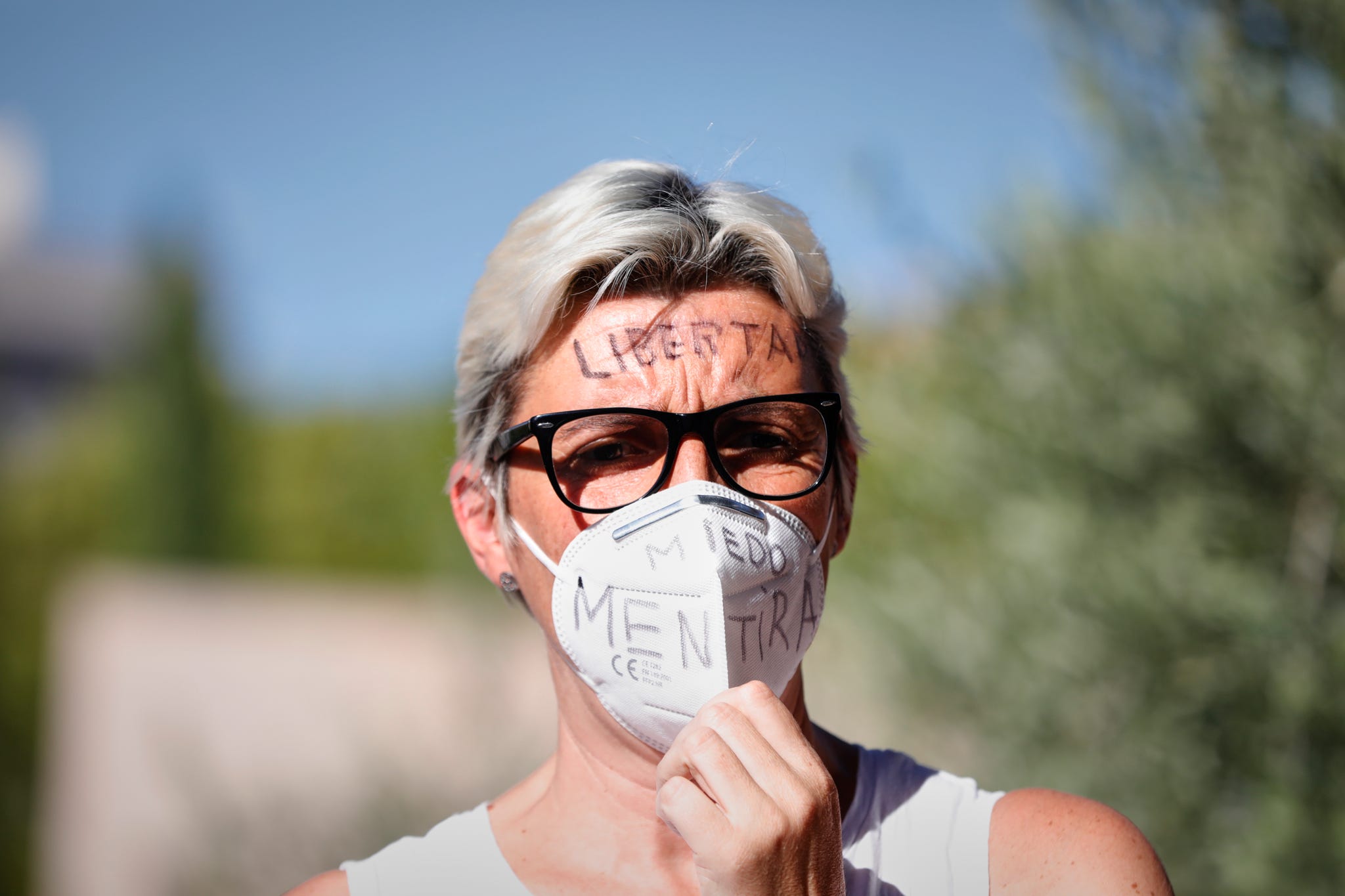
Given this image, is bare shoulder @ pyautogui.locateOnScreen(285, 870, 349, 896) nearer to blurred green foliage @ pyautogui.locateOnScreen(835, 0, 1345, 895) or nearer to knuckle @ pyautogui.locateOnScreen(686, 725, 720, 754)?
knuckle @ pyautogui.locateOnScreen(686, 725, 720, 754)

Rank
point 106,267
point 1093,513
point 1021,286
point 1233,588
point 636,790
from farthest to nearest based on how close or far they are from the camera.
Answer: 1. point 106,267
2. point 1021,286
3. point 1093,513
4. point 1233,588
5. point 636,790

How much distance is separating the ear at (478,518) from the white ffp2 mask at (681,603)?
0.82 ft

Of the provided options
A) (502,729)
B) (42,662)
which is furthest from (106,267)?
(502,729)

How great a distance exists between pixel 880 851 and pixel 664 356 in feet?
3.02

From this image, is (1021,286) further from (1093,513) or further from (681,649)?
(681,649)

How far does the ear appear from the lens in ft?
6.22

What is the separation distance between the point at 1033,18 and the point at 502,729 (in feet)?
20.7

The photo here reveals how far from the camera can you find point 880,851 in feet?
5.38

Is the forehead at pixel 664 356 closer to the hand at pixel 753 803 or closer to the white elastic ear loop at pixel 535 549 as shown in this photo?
the white elastic ear loop at pixel 535 549

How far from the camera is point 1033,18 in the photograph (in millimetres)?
4016

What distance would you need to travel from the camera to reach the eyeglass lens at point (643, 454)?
5.53 feet

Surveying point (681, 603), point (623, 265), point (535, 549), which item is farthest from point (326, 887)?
point (623, 265)

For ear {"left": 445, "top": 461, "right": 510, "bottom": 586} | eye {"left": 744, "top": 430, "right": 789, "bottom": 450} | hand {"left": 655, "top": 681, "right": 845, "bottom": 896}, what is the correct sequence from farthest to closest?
ear {"left": 445, "top": 461, "right": 510, "bottom": 586}
eye {"left": 744, "top": 430, "right": 789, "bottom": 450}
hand {"left": 655, "top": 681, "right": 845, "bottom": 896}

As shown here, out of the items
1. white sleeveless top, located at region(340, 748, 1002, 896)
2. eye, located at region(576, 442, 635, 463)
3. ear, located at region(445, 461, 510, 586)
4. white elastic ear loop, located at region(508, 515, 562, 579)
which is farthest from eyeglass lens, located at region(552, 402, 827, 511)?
white sleeveless top, located at region(340, 748, 1002, 896)
